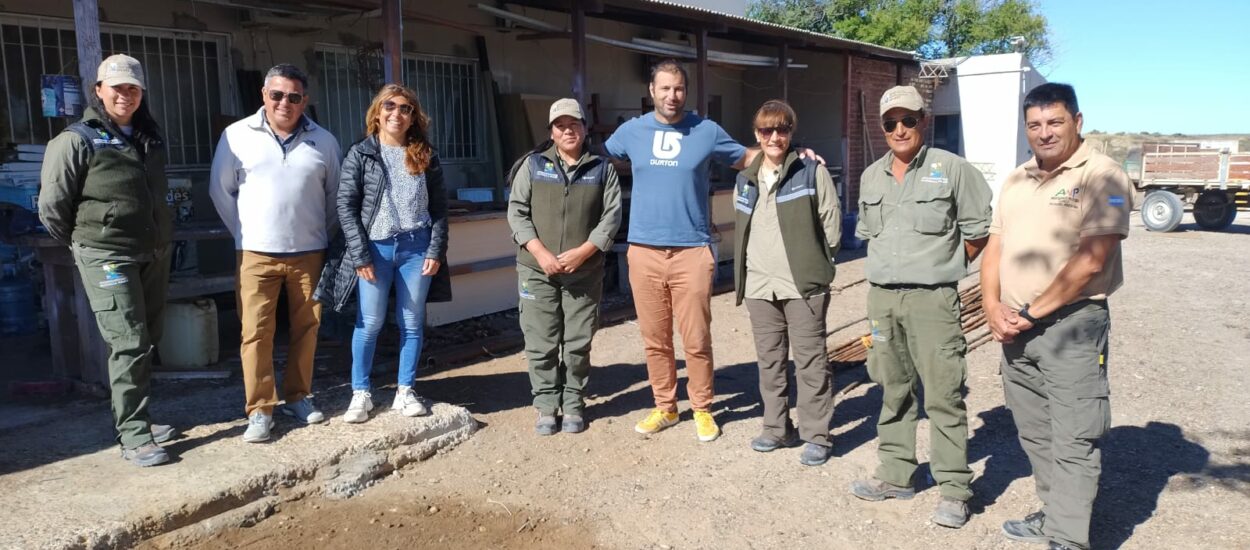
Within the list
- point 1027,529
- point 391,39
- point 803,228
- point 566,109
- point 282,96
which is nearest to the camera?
point 1027,529

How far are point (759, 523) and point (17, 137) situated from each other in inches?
251

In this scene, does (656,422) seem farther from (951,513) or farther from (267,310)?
(267,310)

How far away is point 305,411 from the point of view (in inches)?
181

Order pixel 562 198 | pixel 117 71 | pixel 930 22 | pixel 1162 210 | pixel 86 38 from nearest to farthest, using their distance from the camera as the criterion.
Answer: pixel 117 71 → pixel 562 198 → pixel 86 38 → pixel 1162 210 → pixel 930 22

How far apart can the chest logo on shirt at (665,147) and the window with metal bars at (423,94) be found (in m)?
3.96

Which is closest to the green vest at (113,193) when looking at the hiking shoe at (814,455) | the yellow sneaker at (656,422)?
the yellow sneaker at (656,422)

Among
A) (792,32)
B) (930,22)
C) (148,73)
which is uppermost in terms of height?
(930,22)

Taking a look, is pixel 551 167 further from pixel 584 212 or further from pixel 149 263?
pixel 149 263

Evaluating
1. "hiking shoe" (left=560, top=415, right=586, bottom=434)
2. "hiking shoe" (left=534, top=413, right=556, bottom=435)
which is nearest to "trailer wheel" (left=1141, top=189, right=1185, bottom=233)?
"hiking shoe" (left=560, top=415, right=586, bottom=434)

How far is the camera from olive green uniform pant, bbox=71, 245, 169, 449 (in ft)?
12.6

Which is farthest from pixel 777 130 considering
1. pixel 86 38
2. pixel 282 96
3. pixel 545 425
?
pixel 86 38

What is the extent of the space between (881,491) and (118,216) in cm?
364

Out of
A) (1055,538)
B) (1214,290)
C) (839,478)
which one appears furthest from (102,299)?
(1214,290)

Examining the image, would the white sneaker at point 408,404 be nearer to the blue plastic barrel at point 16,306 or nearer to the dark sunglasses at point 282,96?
the dark sunglasses at point 282,96
